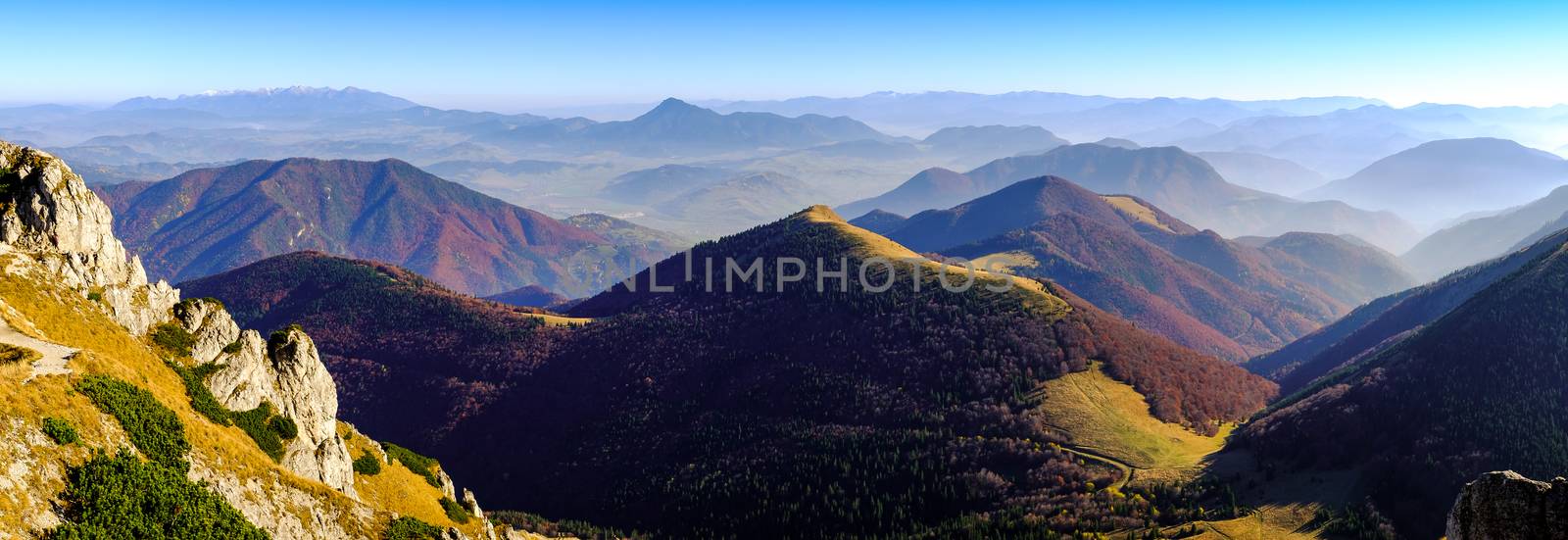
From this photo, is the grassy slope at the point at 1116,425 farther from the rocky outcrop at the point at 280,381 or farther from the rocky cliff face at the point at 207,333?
the rocky outcrop at the point at 280,381

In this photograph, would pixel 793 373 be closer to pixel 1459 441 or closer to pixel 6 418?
pixel 1459 441

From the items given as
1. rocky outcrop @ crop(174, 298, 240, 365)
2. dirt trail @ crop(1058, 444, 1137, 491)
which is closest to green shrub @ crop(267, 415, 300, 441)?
rocky outcrop @ crop(174, 298, 240, 365)

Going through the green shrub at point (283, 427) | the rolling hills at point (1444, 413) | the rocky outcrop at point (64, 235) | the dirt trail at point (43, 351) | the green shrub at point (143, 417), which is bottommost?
the rolling hills at point (1444, 413)

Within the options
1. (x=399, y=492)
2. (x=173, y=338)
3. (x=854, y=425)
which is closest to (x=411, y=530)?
(x=399, y=492)

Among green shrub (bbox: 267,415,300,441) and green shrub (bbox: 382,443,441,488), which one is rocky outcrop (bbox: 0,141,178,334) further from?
green shrub (bbox: 382,443,441,488)

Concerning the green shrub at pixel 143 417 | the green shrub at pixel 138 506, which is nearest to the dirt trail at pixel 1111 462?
the green shrub at pixel 138 506
